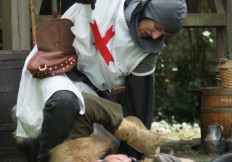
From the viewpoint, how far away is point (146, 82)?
4.07m

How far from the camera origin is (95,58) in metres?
4.00

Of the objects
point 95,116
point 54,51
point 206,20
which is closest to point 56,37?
point 54,51

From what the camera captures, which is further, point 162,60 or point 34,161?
point 162,60

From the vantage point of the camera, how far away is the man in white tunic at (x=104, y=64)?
3855 millimetres

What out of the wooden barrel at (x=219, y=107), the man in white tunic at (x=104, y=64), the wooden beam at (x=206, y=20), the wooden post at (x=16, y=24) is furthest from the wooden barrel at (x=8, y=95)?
the wooden beam at (x=206, y=20)

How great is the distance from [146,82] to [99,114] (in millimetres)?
299

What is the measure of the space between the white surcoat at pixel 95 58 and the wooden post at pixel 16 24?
1987mm

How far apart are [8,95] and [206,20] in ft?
7.26

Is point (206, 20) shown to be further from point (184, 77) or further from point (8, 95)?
point (184, 77)

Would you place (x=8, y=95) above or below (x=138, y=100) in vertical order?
below

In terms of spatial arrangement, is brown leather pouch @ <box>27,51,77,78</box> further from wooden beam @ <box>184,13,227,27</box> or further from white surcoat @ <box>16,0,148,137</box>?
wooden beam @ <box>184,13,227,27</box>

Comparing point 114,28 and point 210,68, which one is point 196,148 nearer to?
point 114,28

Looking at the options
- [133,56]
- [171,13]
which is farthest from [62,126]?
[171,13]

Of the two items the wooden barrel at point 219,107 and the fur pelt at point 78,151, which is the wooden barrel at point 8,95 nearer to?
the fur pelt at point 78,151
